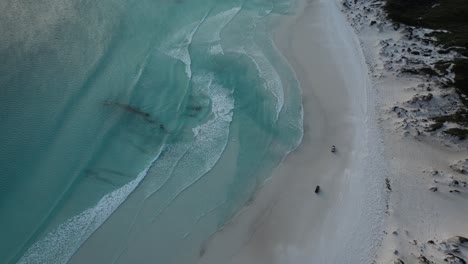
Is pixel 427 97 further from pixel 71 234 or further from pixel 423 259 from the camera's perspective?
pixel 71 234

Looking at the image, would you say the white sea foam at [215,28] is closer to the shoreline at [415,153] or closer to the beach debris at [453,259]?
the shoreline at [415,153]

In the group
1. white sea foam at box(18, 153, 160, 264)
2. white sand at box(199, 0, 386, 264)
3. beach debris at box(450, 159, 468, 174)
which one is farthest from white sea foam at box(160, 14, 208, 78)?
beach debris at box(450, 159, 468, 174)

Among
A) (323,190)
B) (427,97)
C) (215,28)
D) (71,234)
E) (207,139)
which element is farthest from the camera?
(215,28)

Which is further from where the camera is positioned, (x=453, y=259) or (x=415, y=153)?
(x=415, y=153)

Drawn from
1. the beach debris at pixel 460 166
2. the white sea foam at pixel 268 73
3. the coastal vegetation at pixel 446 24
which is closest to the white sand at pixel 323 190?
the white sea foam at pixel 268 73

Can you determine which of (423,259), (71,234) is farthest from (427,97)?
(71,234)

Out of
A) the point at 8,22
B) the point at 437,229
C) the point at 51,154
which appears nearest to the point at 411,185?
the point at 437,229
